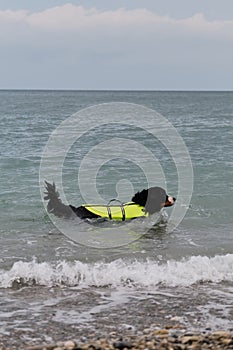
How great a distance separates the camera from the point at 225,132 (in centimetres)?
3881

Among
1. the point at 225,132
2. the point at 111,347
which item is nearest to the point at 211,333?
the point at 111,347

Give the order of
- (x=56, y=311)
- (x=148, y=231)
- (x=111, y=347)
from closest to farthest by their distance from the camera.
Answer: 1. (x=111, y=347)
2. (x=56, y=311)
3. (x=148, y=231)

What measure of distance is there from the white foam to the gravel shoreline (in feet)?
8.30

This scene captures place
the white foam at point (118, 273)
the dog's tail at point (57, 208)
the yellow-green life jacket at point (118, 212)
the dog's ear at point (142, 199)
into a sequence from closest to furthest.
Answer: the white foam at point (118, 273) < the yellow-green life jacket at point (118, 212) < the dog's tail at point (57, 208) < the dog's ear at point (142, 199)

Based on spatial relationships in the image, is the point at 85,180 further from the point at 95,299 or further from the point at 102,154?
the point at 95,299

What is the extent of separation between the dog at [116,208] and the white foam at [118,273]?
2957mm

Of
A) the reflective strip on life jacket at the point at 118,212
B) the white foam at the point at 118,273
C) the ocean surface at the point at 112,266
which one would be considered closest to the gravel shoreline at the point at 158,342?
the ocean surface at the point at 112,266

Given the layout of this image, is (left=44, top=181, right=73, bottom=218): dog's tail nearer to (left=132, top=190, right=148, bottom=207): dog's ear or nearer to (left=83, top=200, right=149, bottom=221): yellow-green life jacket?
(left=83, top=200, right=149, bottom=221): yellow-green life jacket

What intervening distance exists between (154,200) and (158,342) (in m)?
7.53

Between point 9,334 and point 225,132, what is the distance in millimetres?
33517

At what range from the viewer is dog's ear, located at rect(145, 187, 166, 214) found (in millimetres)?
13766

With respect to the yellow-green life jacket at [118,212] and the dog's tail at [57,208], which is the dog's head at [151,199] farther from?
the dog's tail at [57,208]

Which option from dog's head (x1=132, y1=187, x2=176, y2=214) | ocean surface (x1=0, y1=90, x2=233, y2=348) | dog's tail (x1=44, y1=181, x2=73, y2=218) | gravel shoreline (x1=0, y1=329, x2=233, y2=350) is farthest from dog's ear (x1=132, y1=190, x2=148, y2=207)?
gravel shoreline (x1=0, y1=329, x2=233, y2=350)

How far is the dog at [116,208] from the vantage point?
1346 centimetres
